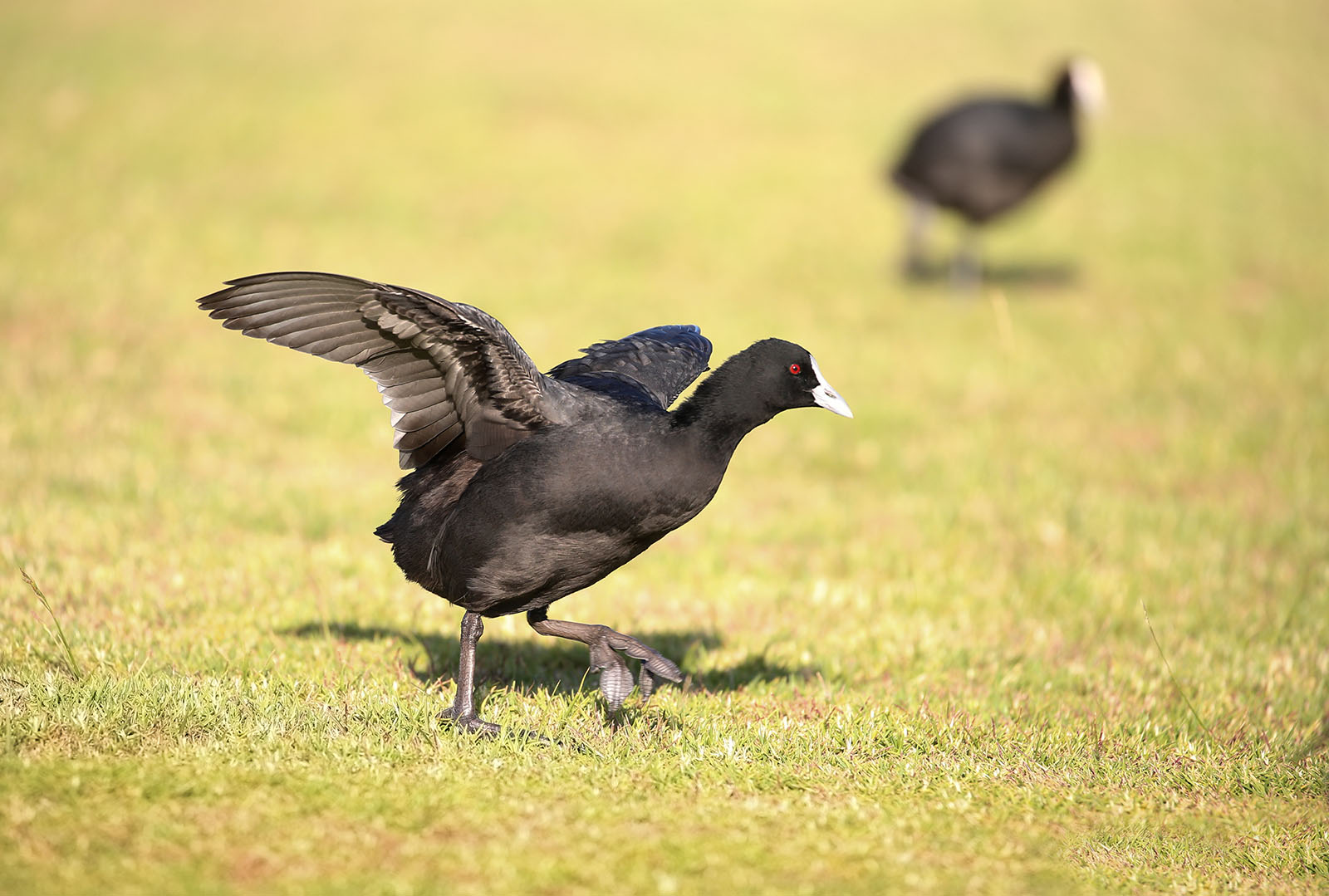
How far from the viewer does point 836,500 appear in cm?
1136

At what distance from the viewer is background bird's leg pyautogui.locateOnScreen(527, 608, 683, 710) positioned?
19.8 ft

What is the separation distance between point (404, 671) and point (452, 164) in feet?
56.9

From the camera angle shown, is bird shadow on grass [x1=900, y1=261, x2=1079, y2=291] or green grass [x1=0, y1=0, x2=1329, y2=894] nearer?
green grass [x1=0, y1=0, x2=1329, y2=894]

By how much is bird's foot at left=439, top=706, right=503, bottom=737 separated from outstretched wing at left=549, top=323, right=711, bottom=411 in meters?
1.74

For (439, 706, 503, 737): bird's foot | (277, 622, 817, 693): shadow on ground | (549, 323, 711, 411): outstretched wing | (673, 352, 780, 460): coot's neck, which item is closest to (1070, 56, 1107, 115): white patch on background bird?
(549, 323, 711, 411): outstretched wing

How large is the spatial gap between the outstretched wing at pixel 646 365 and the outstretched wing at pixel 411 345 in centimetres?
59

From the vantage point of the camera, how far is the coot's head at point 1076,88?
18.5 m

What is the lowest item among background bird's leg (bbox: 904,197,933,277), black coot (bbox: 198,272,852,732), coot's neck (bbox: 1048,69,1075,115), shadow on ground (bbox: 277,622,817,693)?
shadow on ground (bbox: 277,622,817,693)

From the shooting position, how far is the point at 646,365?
7.12 meters

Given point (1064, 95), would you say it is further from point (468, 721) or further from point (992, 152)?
point (468, 721)

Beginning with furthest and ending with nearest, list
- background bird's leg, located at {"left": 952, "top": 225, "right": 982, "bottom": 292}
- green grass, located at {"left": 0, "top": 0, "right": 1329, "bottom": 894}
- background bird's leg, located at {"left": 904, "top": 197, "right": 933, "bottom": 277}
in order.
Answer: background bird's leg, located at {"left": 904, "top": 197, "right": 933, "bottom": 277}
background bird's leg, located at {"left": 952, "top": 225, "right": 982, "bottom": 292}
green grass, located at {"left": 0, "top": 0, "right": 1329, "bottom": 894}

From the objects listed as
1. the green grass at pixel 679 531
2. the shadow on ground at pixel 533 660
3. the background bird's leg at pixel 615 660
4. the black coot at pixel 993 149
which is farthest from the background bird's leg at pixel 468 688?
the black coot at pixel 993 149

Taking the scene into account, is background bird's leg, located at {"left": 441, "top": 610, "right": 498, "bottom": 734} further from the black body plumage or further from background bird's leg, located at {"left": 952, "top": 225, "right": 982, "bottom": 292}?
background bird's leg, located at {"left": 952, "top": 225, "right": 982, "bottom": 292}

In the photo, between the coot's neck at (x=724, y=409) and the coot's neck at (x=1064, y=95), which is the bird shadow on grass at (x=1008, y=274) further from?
the coot's neck at (x=724, y=409)
